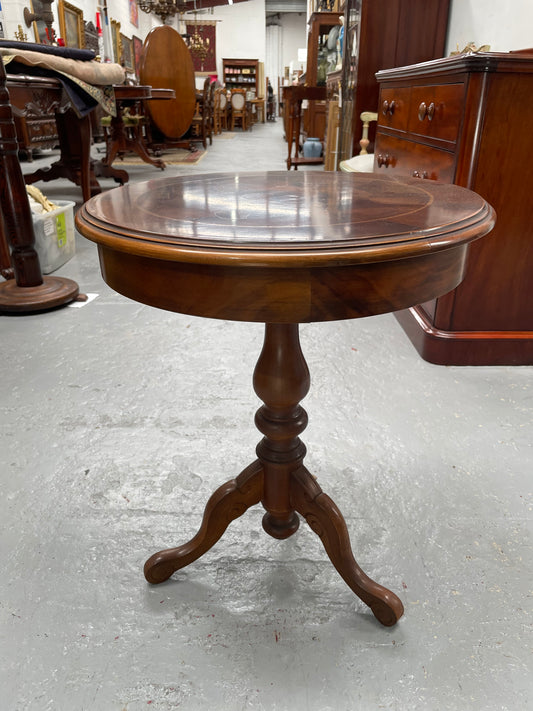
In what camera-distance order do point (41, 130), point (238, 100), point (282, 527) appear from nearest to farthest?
point (282, 527), point (41, 130), point (238, 100)

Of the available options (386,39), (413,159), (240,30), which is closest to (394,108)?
(413,159)

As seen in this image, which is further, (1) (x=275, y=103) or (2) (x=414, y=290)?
(1) (x=275, y=103)

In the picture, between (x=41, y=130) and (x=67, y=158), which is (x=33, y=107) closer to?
(x=41, y=130)

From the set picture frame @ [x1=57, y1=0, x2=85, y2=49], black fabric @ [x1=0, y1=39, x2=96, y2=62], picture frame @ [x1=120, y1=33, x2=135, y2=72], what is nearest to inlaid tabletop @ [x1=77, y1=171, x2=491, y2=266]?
black fabric @ [x1=0, y1=39, x2=96, y2=62]

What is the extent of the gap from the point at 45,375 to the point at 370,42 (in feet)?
10.4

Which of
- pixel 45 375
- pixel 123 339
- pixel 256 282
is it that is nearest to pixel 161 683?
pixel 256 282

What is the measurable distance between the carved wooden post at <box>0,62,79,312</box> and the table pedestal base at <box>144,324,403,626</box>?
182cm

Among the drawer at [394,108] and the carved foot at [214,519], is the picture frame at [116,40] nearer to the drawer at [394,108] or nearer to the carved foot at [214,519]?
the drawer at [394,108]

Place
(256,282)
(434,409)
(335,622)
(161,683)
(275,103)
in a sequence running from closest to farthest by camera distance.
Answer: (256,282), (161,683), (335,622), (434,409), (275,103)

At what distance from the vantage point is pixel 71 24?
9.04 metres

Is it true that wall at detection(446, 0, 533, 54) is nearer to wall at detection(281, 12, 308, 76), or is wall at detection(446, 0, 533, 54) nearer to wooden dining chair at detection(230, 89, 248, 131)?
wooden dining chair at detection(230, 89, 248, 131)

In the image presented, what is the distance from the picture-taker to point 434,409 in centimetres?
179

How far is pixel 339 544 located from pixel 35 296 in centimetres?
209

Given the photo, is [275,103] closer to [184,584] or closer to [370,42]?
[370,42]
